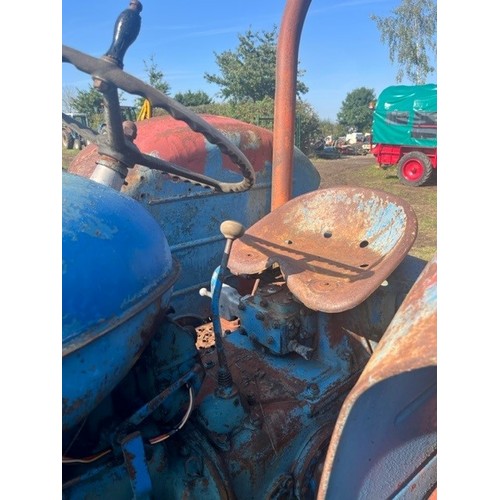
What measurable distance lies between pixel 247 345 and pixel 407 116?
354 inches

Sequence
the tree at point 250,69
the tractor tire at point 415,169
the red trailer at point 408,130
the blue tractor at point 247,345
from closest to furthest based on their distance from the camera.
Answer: the blue tractor at point 247,345 < the tractor tire at point 415,169 < the red trailer at point 408,130 < the tree at point 250,69

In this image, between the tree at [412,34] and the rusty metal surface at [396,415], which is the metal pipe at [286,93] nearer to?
the tree at [412,34]

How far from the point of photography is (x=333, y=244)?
1474 millimetres

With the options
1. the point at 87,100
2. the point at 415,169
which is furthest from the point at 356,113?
the point at 87,100

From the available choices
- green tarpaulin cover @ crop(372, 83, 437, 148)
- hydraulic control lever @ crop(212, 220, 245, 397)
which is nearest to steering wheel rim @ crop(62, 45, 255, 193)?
hydraulic control lever @ crop(212, 220, 245, 397)

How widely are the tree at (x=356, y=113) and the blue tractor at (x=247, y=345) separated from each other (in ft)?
86.6

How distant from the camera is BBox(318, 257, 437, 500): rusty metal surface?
0.68m

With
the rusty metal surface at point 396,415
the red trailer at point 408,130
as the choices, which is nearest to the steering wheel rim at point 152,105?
the rusty metal surface at point 396,415

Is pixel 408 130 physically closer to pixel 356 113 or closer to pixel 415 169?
pixel 415 169

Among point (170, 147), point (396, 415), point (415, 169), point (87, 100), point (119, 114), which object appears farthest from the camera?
point (415, 169)

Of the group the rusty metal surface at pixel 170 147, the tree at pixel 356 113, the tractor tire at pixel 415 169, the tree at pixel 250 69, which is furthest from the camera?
the tree at pixel 356 113

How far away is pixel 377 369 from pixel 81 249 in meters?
0.54

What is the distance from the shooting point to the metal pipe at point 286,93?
1.68 m

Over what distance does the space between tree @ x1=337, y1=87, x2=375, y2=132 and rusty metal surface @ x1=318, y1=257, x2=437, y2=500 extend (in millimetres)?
26944
